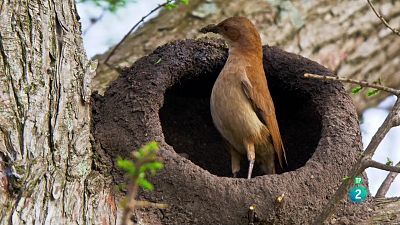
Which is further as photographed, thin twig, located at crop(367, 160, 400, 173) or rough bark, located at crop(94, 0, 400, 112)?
rough bark, located at crop(94, 0, 400, 112)

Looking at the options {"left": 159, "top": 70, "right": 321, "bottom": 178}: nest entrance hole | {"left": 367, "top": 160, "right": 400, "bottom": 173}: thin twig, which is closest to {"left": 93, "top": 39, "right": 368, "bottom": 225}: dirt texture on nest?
{"left": 159, "top": 70, "right": 321, "bottom": 178}: nest entrance hole

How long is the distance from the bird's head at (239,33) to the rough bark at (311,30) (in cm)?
64

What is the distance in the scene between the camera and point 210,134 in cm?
702

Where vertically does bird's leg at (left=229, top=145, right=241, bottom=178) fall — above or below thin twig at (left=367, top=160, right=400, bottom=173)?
above

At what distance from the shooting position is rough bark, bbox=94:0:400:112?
716cm

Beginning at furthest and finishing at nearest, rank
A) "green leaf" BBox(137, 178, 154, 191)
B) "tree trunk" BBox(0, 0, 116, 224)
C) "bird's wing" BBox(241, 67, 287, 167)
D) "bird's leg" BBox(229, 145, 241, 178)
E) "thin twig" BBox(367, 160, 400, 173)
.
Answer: "bird's leg" BBox(229, 145, 241, 178), "bird's wing" BBox(241, 67, 287, 167), "tree trunk" BBox(0, 0, 116, 224), "thin twig" BBox(367, 160, 400, 173), "green leaf" BBox(137, 178, 154, 191)

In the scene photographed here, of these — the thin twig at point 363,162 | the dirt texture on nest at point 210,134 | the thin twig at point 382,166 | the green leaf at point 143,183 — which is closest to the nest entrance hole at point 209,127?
the dirt texture on nest at point 210,134

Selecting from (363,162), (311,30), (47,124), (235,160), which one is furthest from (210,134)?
(363,162)

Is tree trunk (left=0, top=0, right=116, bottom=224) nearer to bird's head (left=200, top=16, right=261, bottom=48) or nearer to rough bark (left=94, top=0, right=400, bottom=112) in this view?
bird's head (left=200, top=16, right=261, bottom=48)

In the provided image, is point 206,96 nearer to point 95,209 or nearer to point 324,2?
point 324,2

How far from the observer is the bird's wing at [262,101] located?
605 cm

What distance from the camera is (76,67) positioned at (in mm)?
4859

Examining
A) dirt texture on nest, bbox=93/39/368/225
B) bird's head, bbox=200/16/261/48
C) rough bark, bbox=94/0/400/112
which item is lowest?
dirt texture on nest, bbox=93/39/368/225

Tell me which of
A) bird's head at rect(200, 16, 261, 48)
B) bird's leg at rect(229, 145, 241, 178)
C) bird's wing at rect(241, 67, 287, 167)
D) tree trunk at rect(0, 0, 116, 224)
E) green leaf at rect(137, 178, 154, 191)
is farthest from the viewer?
bird's leg at rect(229, 145, 241, 178)
